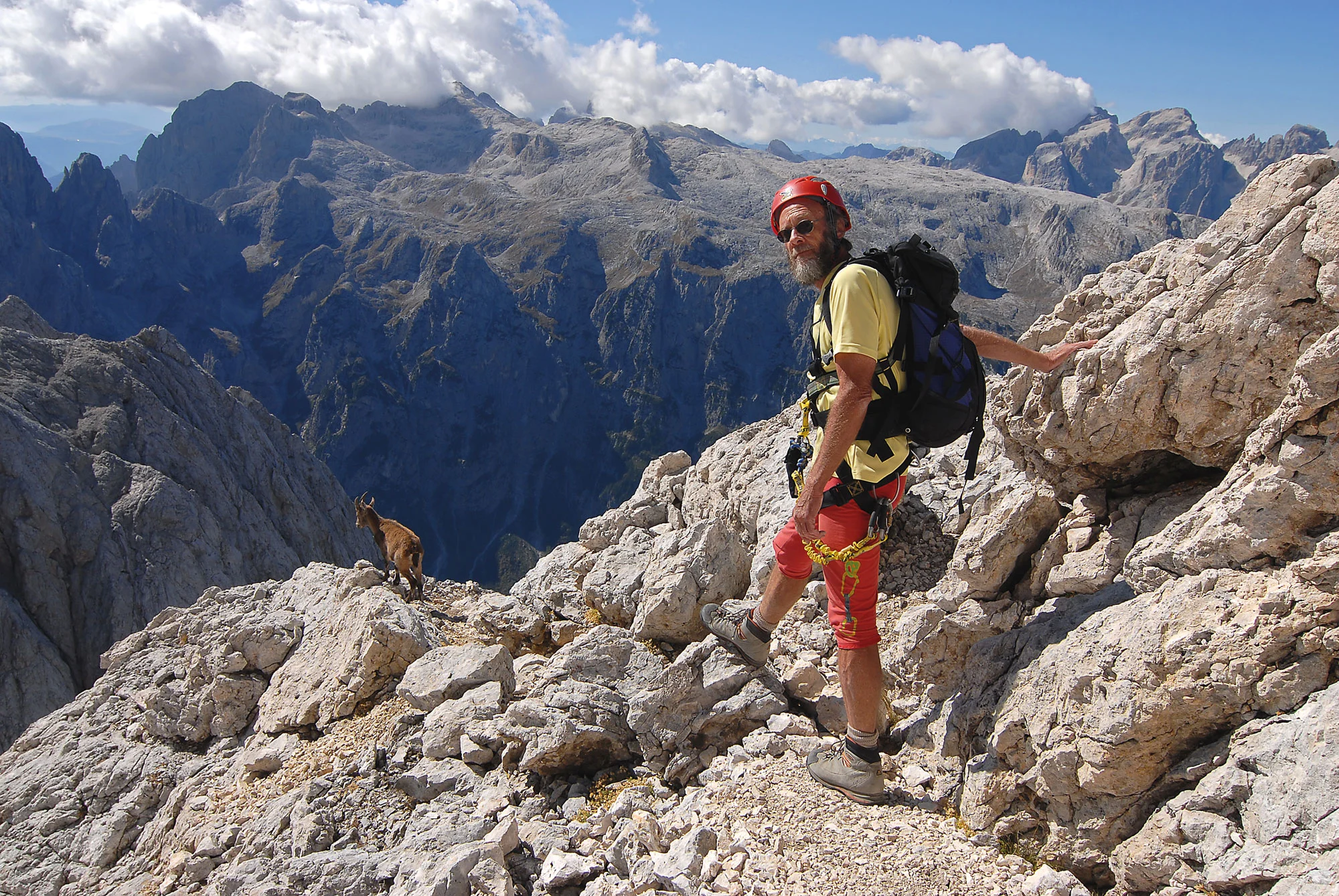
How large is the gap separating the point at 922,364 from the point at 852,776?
12.2ft

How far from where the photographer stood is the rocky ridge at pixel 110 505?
51.1m

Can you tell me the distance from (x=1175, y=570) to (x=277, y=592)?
55.8 ft

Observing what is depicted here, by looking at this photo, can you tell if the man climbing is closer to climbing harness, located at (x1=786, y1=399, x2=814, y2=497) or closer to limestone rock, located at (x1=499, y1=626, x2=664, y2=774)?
climbing harness, located at (x1=786, y1=399, x2=814, y2=497)

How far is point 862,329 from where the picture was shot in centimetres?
571

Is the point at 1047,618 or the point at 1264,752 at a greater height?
the point at 1047,618

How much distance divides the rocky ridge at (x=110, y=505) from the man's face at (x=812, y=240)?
55346 millimetres

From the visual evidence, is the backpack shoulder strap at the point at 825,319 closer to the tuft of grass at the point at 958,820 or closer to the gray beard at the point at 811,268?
the gray beard at the point at 811,268

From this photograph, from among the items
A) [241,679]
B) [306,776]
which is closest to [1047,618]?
[306,776]

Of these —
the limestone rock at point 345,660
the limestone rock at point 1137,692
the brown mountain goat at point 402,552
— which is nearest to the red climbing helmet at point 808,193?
the limestone rock at point 1137,692

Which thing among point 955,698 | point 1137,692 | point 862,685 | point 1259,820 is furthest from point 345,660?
point 1259,820

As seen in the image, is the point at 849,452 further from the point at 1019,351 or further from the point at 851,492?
the point at 1019,351

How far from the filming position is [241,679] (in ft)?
42.2

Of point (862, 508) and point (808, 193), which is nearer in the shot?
point (862, 508)

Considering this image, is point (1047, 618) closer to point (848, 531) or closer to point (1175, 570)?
point (1175, 570)
